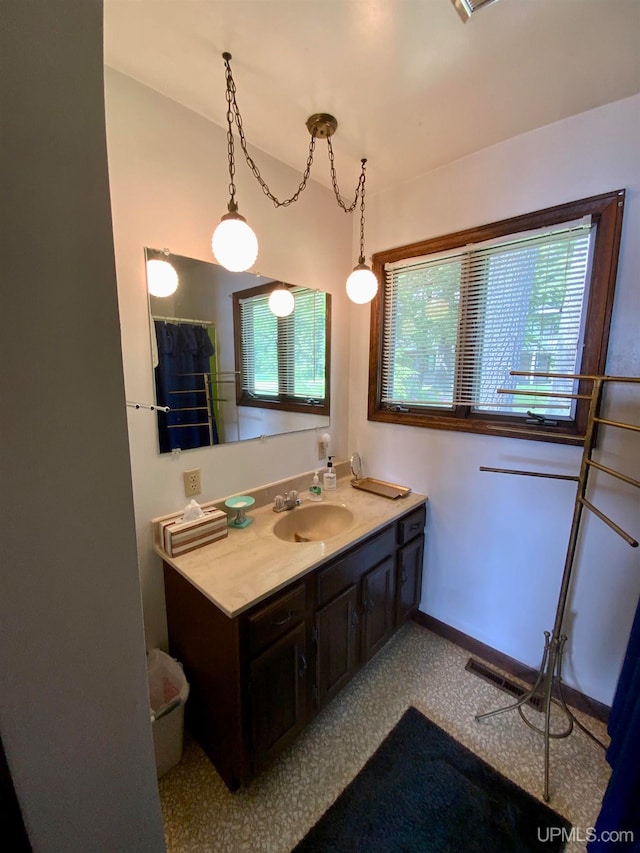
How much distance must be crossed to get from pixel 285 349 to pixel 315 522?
0.95 metres

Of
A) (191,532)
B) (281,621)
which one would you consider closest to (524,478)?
(281,621)

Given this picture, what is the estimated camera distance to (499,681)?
5.50 feet

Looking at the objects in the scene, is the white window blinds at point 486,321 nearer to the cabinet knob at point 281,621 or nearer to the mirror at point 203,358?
the mirror at point 203,358

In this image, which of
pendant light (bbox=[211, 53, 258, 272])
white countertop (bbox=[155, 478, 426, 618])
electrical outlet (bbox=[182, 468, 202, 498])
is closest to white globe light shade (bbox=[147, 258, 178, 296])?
pendant light (bbox=[211, 53, 258, 272])

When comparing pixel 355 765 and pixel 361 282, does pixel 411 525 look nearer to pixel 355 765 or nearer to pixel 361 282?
pixel 355 765

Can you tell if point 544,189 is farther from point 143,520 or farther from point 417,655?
point 417,655

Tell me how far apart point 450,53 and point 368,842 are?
2617mm

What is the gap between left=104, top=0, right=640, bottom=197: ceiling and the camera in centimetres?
96

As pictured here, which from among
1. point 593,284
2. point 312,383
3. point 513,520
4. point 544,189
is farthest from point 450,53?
point 513,520

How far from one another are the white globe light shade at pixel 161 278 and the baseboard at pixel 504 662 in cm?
222

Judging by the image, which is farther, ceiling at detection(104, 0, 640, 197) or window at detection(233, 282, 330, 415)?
window at detection(233, 282, 330, 415)

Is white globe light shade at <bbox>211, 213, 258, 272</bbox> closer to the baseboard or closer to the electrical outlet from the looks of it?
the electrical outlet

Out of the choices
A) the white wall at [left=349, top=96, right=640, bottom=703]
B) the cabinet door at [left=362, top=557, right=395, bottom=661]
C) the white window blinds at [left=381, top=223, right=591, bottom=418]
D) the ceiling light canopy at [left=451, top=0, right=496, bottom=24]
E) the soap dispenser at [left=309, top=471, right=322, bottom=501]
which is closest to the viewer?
the ceiling light canopy at [left=451, top=0, right=496, bottom=24]

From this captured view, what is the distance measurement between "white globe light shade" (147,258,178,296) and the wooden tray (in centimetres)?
140
